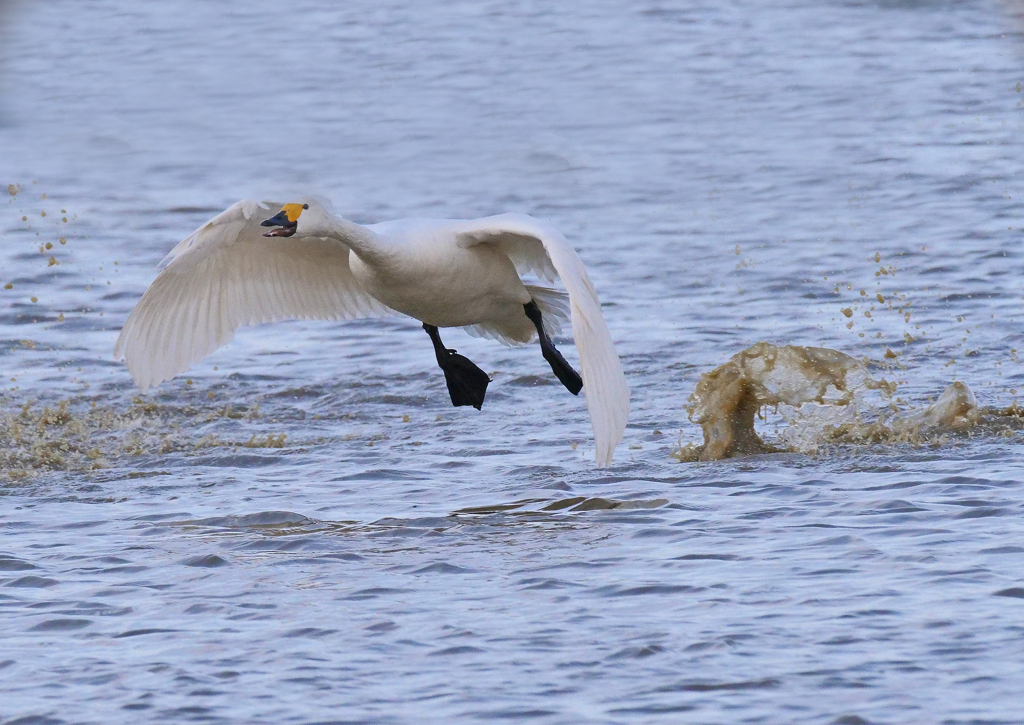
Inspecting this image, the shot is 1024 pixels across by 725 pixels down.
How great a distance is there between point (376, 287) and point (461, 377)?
1.26 meters

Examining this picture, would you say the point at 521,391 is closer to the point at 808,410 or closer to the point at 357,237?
the point at 808,410

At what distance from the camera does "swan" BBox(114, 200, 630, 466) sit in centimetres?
766

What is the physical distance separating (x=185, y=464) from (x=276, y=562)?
2.30 meters

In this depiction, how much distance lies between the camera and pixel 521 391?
10.9m

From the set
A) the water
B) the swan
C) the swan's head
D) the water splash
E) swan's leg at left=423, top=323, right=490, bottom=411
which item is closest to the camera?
the water

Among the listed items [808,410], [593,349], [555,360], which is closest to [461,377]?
[555,360]

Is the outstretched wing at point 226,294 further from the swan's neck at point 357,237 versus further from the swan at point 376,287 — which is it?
the swan's neck at point 357,237

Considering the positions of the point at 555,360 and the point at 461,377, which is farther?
the point at 461,377

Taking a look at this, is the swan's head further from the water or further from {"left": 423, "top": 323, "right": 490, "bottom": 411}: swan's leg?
{"left": 423, "top": 323, "right": 490, "bottom": 411}: swan's leg

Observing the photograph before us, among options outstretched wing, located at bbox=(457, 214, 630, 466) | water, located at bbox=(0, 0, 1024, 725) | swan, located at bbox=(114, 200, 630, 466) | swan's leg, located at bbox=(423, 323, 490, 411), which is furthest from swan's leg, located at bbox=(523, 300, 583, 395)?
outstretched wing, located at bbox=(457, 214, 630, 466)

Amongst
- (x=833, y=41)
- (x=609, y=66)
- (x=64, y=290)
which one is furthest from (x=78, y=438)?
(x=833, y=41)

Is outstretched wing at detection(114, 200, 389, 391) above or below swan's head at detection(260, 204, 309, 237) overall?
below

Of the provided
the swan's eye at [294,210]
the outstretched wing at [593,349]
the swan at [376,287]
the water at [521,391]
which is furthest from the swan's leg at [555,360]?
the swan's eye at [294,210]

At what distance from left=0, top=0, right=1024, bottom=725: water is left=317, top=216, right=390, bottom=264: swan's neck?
1197mm
